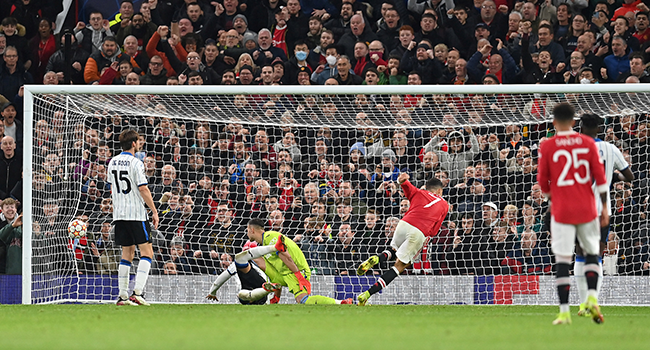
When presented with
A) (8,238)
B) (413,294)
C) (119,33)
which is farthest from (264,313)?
(119,33)

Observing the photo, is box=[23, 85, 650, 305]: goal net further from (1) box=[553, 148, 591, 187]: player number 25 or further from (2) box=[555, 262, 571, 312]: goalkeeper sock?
(2) box=[555, 262, 571, 312]: goalkeeper sock

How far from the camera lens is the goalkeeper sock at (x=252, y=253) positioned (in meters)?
11.8

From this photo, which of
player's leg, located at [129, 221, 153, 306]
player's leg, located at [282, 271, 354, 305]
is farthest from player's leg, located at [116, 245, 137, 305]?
player's leg, located at [282, 271, 354, 305]

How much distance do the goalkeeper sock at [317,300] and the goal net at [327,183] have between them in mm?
521

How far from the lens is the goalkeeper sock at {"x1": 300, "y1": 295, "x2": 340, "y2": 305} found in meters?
12.0

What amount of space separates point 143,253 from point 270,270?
7.60ft

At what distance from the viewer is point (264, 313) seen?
9.16 meters

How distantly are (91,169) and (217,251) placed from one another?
95.4 inches

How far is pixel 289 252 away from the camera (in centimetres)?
1216

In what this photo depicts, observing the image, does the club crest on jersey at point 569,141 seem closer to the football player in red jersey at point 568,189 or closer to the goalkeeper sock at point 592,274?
the football player in red jersey at point 568,189

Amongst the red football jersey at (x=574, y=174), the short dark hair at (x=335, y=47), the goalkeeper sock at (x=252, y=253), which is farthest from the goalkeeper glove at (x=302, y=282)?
the red football jersey at (x=574, y=174)

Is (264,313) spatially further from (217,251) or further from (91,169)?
(91,169)

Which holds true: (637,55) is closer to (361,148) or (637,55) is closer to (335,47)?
(361,148)

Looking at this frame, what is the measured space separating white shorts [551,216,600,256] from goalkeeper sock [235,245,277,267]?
17.2 feet
